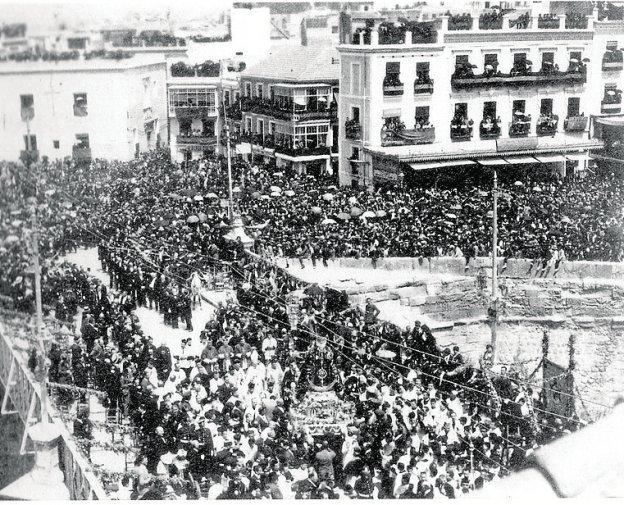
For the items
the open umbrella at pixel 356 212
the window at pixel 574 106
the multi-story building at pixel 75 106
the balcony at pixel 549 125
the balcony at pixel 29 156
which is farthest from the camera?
the balcony at pixel 549 125

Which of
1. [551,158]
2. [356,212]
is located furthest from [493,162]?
[356,212]

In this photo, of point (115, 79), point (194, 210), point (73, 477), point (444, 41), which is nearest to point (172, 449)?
point (73, 477)

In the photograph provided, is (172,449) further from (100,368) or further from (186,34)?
(186,34)

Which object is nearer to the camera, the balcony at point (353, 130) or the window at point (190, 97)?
the window at point (190, 97)

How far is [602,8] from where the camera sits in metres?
16.1

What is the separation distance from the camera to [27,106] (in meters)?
9.03

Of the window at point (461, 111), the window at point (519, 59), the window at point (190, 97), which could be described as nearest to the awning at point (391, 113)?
the window at point (461, 111)

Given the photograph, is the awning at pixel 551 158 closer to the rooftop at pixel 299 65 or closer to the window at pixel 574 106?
the window at pixel 574 106

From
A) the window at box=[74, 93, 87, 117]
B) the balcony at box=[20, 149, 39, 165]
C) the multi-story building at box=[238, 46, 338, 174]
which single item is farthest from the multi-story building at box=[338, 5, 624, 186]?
the balcony at box=[20, 149, 39, 165]

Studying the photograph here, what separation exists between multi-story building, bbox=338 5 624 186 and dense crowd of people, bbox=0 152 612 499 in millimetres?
1245

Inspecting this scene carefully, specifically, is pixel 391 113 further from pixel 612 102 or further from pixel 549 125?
pixel 612 102

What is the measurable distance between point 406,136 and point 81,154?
29.7 ft

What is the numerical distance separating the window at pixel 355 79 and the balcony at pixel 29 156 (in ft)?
33.5

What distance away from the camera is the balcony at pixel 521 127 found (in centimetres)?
1745
